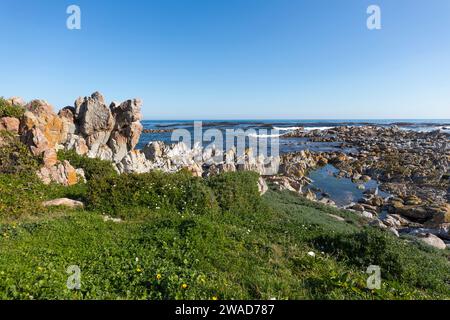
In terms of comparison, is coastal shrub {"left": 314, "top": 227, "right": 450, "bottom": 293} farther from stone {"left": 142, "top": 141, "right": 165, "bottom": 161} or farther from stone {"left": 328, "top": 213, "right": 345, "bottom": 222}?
stone {"left": 142, "top": 141, "right": 165, "bottom": 161}

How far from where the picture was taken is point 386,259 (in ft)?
31.2

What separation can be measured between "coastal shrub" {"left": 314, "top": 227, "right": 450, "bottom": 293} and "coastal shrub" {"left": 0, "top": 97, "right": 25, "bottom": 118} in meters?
16.6

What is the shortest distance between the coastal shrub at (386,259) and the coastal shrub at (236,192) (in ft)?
13.5

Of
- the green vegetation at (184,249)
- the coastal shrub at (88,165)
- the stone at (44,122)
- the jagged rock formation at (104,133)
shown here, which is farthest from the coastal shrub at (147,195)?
the stone at (44,122)

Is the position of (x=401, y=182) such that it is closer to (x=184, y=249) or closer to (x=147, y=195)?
(x=147, y=195)

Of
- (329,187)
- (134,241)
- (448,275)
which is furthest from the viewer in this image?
(329,187)

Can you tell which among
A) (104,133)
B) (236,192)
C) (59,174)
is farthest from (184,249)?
(104,133)

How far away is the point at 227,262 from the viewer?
7770 mm

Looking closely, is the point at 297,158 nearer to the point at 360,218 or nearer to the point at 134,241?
the point at 360,218

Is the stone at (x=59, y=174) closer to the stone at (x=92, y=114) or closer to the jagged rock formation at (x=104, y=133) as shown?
the jagged rock formation at (x=104, y=133)

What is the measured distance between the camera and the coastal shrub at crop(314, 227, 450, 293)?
9008mm

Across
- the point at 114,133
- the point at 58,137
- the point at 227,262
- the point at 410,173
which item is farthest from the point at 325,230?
the point at 410,173

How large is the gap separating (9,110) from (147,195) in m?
9.72
